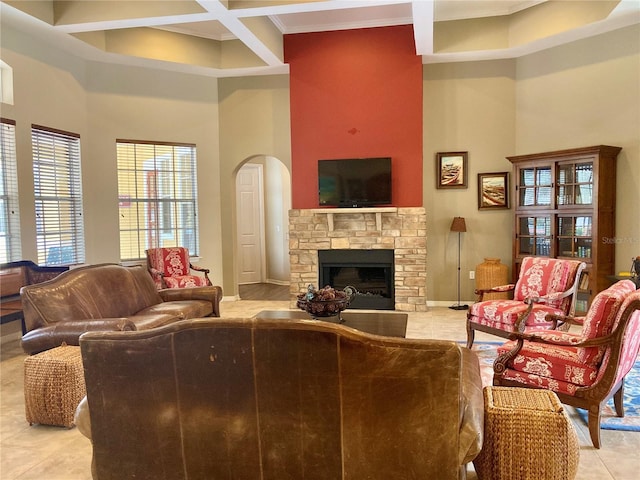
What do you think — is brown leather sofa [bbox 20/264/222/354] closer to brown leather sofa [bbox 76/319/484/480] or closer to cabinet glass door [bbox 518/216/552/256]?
brown leather sofa [bbox 76/319/484/480]

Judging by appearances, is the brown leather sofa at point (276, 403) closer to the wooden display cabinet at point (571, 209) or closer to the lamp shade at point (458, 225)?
the wooden display cabinet at point (571, 209)

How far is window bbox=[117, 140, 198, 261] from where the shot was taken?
6.75m

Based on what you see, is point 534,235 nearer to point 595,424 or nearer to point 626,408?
point 626,408

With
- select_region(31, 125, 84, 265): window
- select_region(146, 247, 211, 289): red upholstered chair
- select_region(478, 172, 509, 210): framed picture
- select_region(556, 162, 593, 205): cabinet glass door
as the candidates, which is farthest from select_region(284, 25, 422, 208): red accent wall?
select_region(31, 125, 84, 265): window

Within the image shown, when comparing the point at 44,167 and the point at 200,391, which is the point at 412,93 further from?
the point at 200,391

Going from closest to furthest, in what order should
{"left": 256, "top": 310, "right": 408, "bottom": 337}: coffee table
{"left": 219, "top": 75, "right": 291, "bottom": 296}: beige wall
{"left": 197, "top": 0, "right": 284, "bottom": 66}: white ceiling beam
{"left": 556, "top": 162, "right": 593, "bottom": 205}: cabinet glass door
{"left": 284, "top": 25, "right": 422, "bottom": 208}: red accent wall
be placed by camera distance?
{"left": 256, "top": 310, "right": 408, "bottom": 337}: coffee table, {"left": 197, "top": 0, "right": 284, "bottom": 66}: white ceiling beam, {"left": 556, "top": 162, "right": 593, "bottom": 205}: cabinet glass door, {"left": 284, "top": 25, "right": 422, "bottom": 208}: red accent wall, {"left": 219, "top": 75, "right": 291, "bottom": 296}: beige wall

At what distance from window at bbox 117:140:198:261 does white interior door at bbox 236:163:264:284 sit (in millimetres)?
1955

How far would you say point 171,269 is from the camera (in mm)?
6188

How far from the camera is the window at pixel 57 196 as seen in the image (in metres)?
5.56

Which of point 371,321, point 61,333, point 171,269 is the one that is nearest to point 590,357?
point 371,321

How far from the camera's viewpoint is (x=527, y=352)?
9.70 ft

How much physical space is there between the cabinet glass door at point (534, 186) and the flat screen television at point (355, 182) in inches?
65.5

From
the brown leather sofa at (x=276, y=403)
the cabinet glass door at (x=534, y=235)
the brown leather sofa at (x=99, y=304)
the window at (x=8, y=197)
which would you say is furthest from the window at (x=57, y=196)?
the cabinet glass door at (x=534, y=235)

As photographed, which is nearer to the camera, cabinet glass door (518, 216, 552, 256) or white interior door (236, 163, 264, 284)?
cabinet glass door (518, 216, 552, 256)
